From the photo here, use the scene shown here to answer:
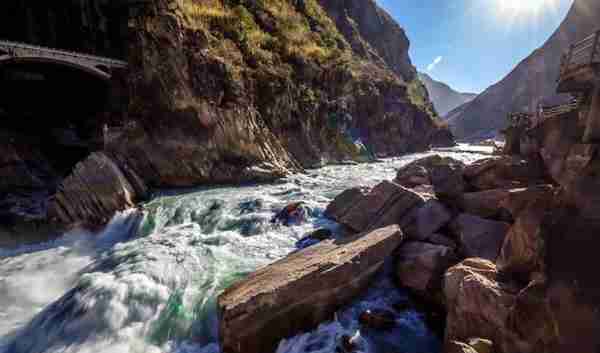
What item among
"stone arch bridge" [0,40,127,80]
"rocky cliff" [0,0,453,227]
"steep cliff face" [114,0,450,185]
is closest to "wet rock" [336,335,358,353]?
"rocky cliff" [0,0,453,227]

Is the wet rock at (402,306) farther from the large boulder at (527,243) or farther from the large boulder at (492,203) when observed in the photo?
the large boulder at (492,203)

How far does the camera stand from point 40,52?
13664 mm

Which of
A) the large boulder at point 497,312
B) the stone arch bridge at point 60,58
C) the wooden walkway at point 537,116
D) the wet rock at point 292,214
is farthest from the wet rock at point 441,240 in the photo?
the stone arch bridge at point 60,58

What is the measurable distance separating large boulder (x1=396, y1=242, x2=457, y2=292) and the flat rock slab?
49 cm

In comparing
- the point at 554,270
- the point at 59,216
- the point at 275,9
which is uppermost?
the point at 275,9

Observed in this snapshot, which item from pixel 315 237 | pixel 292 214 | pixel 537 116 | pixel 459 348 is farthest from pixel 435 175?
pixel 537 116

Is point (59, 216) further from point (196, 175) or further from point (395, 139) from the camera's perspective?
point (395, 139)

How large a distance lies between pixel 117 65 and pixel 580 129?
76.5 feet

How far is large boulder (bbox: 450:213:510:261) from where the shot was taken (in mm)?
5448

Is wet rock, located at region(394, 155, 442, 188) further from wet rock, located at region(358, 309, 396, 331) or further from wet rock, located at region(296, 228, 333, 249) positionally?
wet rock, located at region(358, 309, 396, 331)

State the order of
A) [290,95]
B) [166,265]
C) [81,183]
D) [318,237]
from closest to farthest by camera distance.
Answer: [166,265]
[318,237]
[81,183]
[290,95]

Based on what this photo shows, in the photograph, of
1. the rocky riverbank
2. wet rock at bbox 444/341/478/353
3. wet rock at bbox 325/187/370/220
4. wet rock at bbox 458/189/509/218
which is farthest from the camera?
wet rock at bbox 325/187/370/220

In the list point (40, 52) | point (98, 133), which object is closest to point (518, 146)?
point (98, 133)

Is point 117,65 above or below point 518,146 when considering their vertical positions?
above
